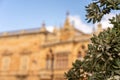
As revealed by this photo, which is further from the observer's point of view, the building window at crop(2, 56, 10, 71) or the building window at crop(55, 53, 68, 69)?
the building window at crop(2, 56, 10, 71)

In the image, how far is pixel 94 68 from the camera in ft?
30.1

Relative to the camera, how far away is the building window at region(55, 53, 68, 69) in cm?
3822

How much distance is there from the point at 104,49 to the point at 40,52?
3240cm

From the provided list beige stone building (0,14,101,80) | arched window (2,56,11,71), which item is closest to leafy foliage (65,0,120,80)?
beige stone building (0,14,101,80)

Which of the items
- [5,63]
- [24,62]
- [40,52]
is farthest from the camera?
[5,63]

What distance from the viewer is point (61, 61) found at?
127 feet

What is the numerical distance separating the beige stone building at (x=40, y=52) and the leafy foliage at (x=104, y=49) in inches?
1038

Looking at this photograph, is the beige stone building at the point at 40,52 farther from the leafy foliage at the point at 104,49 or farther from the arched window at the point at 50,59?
the leafy foliage at the point at 104,49

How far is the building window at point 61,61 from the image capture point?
38219 millimetres

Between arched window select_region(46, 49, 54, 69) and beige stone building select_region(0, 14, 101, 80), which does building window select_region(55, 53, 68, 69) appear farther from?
arched window select_region(46, 49, 54, 69)

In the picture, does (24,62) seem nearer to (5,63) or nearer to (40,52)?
(40,52)

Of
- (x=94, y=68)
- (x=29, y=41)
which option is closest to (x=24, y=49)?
(x=29, y=41)

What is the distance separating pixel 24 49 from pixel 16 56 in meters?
1.73

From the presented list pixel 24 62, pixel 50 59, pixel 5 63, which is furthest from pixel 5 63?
pixel 50 59
